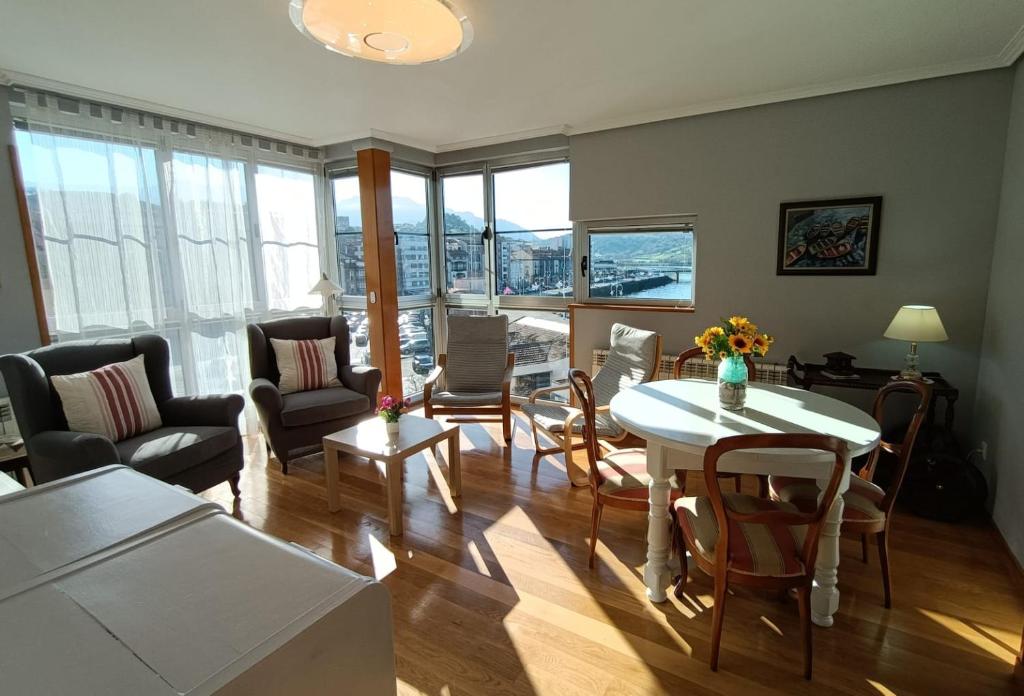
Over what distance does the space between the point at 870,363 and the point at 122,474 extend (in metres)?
3.94

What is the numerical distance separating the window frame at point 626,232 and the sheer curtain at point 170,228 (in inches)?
97.9

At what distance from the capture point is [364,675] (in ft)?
2.39

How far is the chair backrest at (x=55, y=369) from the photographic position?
258cm

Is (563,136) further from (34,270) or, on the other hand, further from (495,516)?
(34,270)

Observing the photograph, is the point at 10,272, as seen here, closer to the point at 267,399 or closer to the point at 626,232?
the point at 267,399

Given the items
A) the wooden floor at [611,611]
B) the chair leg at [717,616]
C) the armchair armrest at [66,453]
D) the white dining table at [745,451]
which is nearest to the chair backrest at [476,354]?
the wooden floor at [611,611]

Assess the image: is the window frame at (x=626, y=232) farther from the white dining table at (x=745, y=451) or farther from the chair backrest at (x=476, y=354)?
the white dining table at (x=745, y=451)

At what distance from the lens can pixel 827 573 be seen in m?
2.03

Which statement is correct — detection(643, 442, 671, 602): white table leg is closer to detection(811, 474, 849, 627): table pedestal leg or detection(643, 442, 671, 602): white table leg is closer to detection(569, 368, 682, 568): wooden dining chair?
detection(569, 368, 682, 568): wooden dining chair

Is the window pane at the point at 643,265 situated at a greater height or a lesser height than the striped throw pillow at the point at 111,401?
greater

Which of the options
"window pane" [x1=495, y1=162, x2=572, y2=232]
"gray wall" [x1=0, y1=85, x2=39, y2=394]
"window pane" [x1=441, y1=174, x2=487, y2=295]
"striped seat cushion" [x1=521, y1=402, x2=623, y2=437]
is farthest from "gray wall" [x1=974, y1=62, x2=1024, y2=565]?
"gray wall" [x1=0, y1=85, x2=39, y2=394]

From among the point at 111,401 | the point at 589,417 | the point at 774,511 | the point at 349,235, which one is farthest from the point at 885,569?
the point at 349,235

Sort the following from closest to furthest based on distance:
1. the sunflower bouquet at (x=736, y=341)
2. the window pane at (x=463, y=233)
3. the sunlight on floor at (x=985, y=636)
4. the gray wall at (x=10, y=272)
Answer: the sunlight on floor at (x=985, y=636) < the sunflower bouquet at (x=736, y=341) < the gray wall at (x=10, y=272) < the window pane at (x=463, y=233)

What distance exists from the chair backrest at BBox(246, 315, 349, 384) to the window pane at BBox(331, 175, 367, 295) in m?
0.70
